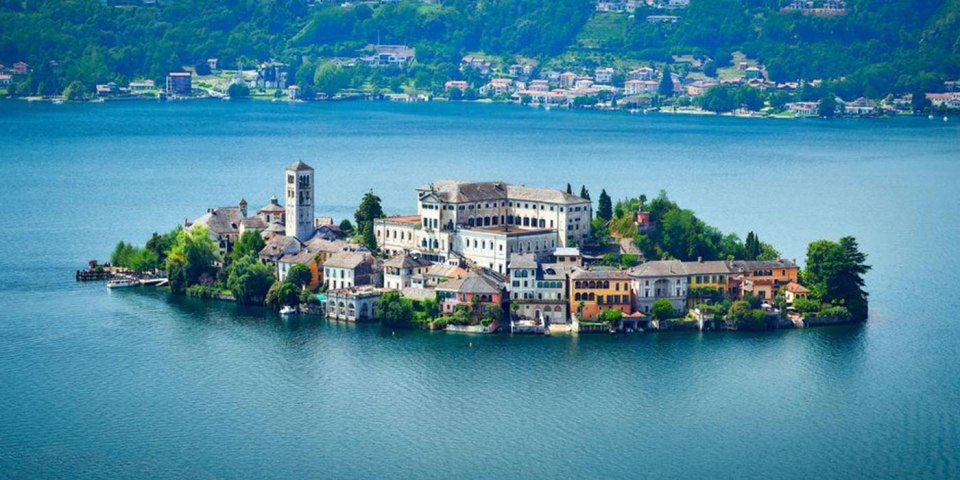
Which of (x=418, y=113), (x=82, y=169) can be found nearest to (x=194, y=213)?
(x=82, y=169)

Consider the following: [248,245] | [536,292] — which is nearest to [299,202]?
[248,245]

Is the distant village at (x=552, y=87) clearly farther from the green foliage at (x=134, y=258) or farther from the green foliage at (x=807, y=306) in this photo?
the green foliage at (x=807, y=306)

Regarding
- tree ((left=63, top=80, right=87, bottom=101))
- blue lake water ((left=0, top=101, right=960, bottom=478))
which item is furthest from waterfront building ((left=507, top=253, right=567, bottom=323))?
tree ((left=63, top=80, right=87, bottom=101))

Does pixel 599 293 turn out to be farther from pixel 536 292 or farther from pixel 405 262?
pixel 405 262

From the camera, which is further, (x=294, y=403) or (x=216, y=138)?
(x=216, y=138)

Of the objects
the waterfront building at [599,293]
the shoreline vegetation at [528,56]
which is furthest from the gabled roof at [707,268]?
the shoreline vegetation at [528,56]

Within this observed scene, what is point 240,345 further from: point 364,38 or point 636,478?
point 364,38
